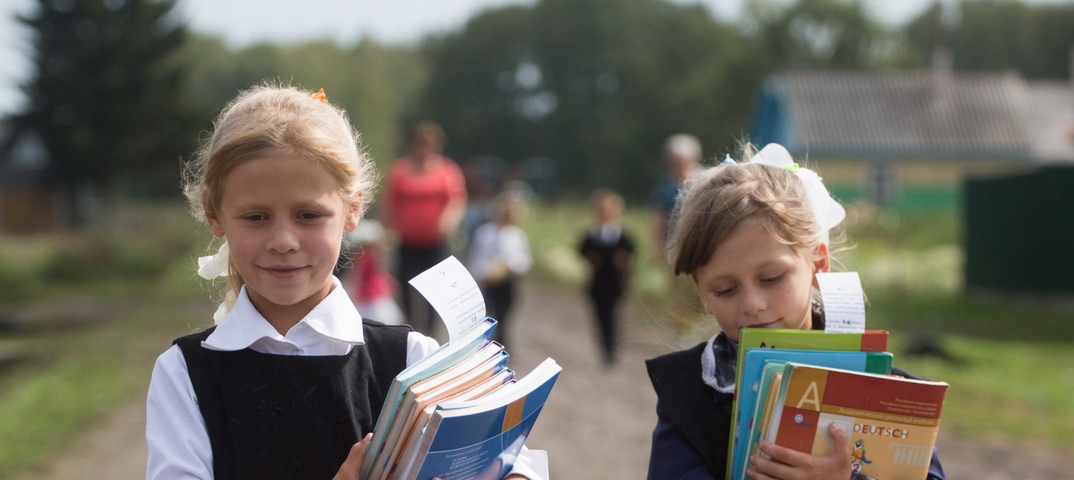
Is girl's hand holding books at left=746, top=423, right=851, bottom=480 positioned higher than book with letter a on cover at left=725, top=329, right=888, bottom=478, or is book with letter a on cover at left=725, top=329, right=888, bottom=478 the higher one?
book with letter a on cover at left=725, top=329, right=888, bottom=478

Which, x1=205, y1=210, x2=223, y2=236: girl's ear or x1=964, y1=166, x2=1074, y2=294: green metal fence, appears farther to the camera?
x1=964, y1=166, x2=1074, y2=294: green metal fence

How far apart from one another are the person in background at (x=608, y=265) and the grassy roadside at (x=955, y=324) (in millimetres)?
332

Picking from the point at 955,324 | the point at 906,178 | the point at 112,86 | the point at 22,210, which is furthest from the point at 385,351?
the point at 22,210

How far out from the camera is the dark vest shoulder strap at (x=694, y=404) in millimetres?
2383

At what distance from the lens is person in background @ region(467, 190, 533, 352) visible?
1038cm

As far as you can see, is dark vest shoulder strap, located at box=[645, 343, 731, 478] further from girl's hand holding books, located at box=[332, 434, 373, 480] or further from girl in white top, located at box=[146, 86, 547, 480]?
girl's hand holding books, located at box=[332, 434, 373, 480]

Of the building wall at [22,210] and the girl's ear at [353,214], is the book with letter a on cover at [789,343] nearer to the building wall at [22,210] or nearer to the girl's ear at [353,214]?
the girl's ear at [353,214]

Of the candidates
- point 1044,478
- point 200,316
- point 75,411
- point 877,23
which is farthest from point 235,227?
point 877,23

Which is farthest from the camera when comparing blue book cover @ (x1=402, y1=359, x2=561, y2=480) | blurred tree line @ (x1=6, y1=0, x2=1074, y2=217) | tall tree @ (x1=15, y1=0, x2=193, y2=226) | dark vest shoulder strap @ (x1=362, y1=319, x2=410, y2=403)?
blurred tree line @ (x1=6, y1=0, x2=1074, y2=217)

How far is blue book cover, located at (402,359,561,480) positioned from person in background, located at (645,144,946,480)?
44 centimetres

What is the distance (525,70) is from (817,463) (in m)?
82.1

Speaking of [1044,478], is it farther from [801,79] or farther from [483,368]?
[801,79]

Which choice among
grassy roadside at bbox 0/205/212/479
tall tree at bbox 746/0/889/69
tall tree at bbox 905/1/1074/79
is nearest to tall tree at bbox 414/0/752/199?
tall tree at bbox 746/0/889/69

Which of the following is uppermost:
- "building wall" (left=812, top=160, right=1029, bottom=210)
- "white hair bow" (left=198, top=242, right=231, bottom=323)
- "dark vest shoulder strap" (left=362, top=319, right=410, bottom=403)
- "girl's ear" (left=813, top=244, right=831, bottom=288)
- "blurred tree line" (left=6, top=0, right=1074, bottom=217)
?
"blurred tree line" (left=6, top=0, right=1074, bottom=217)
